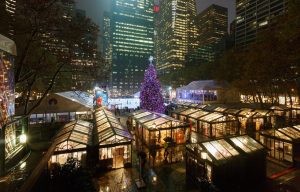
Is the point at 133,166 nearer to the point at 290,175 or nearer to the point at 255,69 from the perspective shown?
the point at 290,175

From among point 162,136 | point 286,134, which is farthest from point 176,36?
point 286,134

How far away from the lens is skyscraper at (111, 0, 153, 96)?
135m

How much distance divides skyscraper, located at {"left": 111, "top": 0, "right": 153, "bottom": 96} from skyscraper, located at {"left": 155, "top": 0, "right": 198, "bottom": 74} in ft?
91.9

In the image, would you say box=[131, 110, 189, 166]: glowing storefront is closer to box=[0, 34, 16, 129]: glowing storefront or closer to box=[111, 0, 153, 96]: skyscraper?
box=[0, 34, 16, 129]: glowing storefront

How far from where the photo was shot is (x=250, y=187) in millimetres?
9164

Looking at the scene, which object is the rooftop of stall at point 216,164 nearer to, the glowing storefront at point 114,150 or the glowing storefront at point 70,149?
the glowing storefront at point 114,150

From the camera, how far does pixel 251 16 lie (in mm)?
90562

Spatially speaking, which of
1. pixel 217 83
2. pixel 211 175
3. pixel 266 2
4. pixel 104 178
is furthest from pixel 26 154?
pixel 266 2

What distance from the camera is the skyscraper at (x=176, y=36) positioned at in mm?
165000

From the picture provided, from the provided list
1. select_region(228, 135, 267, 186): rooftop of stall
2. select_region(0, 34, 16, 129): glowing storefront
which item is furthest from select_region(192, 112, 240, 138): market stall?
select_region(0, 34, 16, 129): glowing storefront

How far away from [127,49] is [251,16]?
78.9 metres

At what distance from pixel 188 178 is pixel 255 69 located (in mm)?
18162

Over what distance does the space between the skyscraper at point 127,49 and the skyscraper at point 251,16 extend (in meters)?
64.0

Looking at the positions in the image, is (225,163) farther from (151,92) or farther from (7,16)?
(151,92)
